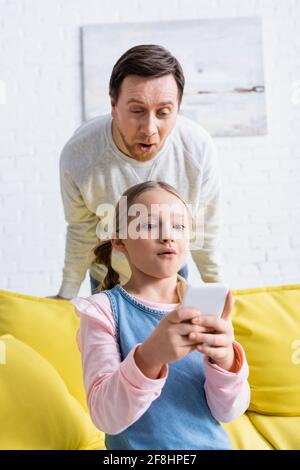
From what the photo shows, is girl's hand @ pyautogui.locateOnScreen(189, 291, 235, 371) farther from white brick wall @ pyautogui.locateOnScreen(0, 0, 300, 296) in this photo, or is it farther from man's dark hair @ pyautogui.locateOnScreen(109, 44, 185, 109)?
white brick wall @ pyautogui.locateOnScreen(0, 0, 300, 296)

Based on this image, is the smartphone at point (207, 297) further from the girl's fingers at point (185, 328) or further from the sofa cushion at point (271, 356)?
the sofa cushion at point (271, 356)

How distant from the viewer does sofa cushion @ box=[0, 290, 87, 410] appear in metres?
1.58

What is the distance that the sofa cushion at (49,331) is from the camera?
5.18 feet

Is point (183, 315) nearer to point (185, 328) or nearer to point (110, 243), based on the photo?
point (185, 328)

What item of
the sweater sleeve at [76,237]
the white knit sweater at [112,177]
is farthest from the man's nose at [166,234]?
the sweater sleeve at [76,237]

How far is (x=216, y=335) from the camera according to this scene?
966 mm

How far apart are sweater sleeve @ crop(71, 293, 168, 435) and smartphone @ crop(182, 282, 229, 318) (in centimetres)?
11

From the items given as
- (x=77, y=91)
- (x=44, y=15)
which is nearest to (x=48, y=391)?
(x=77, y=91)

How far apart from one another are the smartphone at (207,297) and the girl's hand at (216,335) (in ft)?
0.04

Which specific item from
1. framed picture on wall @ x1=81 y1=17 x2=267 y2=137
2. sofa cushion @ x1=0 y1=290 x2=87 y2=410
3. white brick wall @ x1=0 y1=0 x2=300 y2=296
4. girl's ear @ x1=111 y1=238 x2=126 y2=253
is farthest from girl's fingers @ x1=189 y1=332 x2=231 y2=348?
framed picture on wall @ x1=81 y1=17 x2=267 y2=137

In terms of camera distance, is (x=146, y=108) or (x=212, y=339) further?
(x=146, y=108)

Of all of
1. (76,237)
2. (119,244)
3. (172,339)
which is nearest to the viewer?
(172,339)

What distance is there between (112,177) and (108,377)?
999 mm

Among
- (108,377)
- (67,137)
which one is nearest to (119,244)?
(108,377)
